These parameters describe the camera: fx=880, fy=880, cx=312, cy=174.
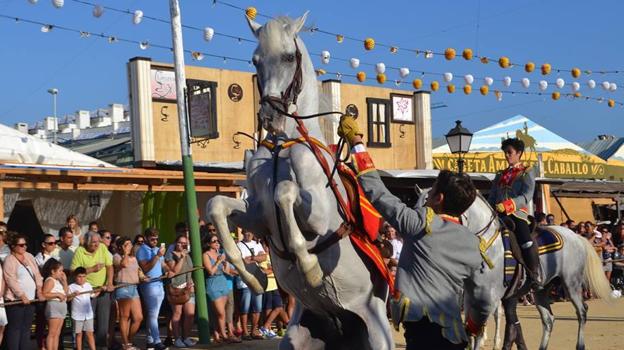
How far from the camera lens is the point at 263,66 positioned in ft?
20.7

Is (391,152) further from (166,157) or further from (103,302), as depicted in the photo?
(103,302)

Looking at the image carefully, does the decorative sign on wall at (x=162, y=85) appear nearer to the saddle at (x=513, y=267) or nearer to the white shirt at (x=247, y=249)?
the white shirt at (x=247, y=249)

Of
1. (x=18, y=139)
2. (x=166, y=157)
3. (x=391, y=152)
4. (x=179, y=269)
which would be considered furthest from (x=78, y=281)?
(x=391, y=152)

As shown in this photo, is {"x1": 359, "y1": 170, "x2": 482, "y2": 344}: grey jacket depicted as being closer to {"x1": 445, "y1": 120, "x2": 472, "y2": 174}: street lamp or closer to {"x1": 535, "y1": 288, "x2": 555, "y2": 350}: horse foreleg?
{"x1": 535, "y1": 288, "x2": 555, "y2": 350}: horse foreleg

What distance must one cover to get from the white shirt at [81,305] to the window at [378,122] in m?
17.2

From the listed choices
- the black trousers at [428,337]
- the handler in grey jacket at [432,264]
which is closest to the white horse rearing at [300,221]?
the handler in grey jacket at [432,264]

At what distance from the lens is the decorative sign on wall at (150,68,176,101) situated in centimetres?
2267

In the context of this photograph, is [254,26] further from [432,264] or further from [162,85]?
[162,85]

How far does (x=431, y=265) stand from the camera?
5113 mm

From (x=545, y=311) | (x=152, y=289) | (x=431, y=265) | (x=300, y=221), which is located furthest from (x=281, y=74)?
(x=152, y=289)

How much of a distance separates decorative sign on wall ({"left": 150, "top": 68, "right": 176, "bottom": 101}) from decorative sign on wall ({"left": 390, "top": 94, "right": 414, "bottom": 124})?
28.9 feet

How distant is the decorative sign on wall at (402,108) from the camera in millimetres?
29188

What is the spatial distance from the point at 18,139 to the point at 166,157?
7200 mm

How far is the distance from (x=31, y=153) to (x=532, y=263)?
9.35 metres
